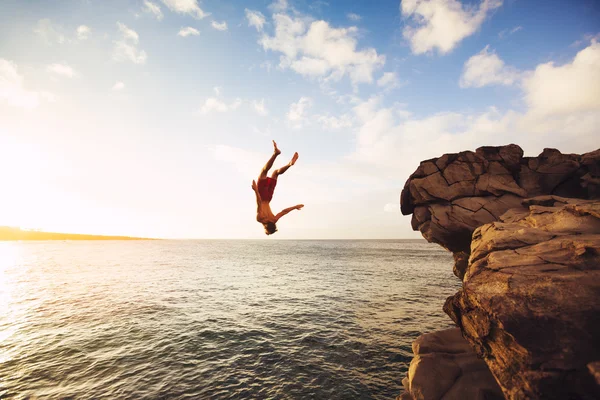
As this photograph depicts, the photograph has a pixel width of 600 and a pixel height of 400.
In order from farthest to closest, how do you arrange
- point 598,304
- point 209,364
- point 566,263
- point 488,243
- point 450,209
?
point 450,209
point 209,364
point 488,243
point 566,263
point 598,304

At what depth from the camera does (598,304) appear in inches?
204

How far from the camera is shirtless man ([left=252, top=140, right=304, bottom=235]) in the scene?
31.8 ft

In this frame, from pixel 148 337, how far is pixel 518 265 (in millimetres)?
21143

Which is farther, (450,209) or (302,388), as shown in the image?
(450,209)

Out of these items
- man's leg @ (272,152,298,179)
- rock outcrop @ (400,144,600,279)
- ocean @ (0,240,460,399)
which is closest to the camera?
man's leg @ (272,152,298,179)

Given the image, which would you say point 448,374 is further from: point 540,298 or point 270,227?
point 270,227

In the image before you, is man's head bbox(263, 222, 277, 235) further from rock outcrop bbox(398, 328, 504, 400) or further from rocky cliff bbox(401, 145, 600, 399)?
rock outcrop bbox(398, 328, 504, 400)

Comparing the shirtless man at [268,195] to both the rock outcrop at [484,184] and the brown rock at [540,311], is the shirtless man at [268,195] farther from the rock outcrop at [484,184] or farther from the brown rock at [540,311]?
the rock outcrop at [484,184]

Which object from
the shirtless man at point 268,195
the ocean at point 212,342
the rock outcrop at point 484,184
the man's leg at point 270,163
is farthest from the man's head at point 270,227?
the rock outcrop at point 484,184

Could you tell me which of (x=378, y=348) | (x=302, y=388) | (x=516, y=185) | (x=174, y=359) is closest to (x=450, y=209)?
(x=516, y=185)

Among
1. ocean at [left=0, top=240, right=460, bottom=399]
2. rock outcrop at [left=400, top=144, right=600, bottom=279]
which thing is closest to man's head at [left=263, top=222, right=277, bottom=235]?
ocean at [left=0, top=240, right=460, bottom=399]

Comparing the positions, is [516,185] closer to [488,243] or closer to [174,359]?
[488,243]

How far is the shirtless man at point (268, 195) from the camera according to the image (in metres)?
9.69

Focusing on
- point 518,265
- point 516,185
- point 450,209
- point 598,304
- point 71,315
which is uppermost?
point 516,185
